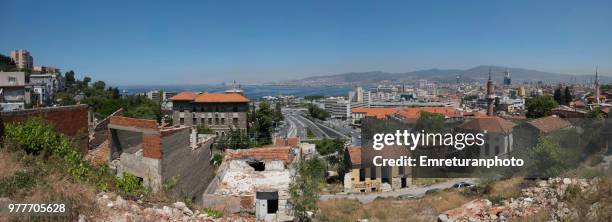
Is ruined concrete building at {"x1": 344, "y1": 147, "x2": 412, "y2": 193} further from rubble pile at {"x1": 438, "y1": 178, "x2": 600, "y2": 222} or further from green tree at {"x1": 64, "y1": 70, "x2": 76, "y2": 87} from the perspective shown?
green tree at {"x1": 64, "y1": 70, "x2": 76, "y2": 87}

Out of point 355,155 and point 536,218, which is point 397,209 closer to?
point 536,218

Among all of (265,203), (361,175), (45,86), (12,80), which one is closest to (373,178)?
(361,175)

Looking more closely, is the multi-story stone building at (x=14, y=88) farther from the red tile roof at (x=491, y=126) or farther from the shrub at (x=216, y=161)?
the red tile roof at (x=491, y=126)

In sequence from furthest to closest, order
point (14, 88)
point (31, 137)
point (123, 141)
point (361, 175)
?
point (14, 88), point (361, 175), point (123, 141), point (31, 137)

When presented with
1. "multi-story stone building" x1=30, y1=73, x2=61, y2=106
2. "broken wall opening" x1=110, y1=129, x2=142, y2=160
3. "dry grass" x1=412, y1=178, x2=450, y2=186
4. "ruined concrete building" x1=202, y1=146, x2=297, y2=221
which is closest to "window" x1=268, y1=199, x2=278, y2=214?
"ruined concrete building" x1=202, y1=146, x2=297, y2=221

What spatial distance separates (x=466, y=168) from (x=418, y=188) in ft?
9.13

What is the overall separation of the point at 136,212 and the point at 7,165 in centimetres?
246

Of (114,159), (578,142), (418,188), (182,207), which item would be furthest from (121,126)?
(578,142)

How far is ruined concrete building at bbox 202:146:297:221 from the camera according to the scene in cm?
1056

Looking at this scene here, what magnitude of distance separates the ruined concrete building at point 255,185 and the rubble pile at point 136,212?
333 cm

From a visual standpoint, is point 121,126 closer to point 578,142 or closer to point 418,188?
point 418,188

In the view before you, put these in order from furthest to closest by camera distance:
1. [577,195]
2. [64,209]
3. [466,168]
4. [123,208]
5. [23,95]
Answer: [23,95]
[466,168]
[577,195]
[123,208]
[64,209]

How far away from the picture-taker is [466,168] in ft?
75.6

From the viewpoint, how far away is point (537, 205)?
955 cm
